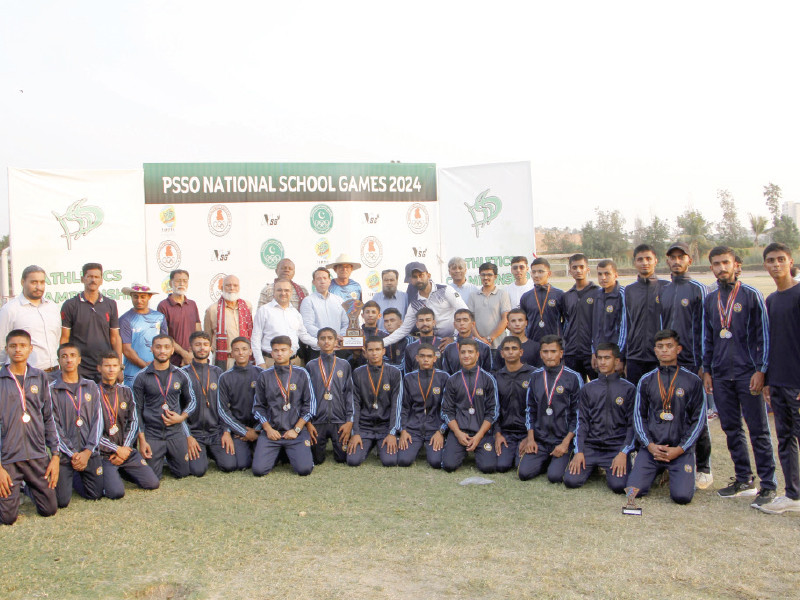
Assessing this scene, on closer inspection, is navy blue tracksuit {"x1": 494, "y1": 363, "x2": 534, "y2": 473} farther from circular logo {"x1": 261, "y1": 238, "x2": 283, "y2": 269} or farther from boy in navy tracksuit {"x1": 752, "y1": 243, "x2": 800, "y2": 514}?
circular logo {"x1": 261, "y1": 238, "x2": 283, "y2": 269}

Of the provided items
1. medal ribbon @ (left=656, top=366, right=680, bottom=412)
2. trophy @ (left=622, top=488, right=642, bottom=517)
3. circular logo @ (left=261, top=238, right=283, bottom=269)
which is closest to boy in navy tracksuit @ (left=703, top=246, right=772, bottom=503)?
medal ribbon @ (left=656, top=366, right=680, bottom=412)

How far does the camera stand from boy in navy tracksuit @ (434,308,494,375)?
7.10m

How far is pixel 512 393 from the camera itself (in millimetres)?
6734

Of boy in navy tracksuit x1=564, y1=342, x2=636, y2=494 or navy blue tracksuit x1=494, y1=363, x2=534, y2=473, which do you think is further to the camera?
navy blue tracksuit x1=494, y1=363, x2=534, y2=473

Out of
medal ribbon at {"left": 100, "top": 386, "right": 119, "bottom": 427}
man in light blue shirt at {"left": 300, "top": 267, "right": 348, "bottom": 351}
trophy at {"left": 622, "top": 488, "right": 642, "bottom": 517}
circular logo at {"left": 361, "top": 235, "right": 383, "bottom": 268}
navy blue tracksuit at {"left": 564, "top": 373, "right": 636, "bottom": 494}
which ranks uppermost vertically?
circular logo at {"left": 361, "top": 235, "right": 383, "bottom": 268}

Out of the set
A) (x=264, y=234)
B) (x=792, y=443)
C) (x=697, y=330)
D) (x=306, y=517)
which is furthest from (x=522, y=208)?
(x=306, y=517)

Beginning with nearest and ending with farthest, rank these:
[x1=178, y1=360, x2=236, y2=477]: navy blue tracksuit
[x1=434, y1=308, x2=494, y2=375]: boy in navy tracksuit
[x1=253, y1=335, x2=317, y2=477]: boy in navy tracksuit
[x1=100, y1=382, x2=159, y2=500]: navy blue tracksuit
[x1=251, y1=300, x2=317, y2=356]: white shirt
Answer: [x1=100, y1=382, x2=159, y2=500]: navy blue tracksuit, [x1=253, y1=335, x2=317, y2=477]: boy in navy tracksuit, [x1=178, y1=360, x2=236, y2=477]: navy blue tracksuit, [x1=434, y1=308, x2=494, y2=375]: boy in navy tracksuit, [x1=251, y1=300, x2=317, y2=356]: white shirt

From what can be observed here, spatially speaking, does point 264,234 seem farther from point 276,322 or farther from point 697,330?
point 697,330

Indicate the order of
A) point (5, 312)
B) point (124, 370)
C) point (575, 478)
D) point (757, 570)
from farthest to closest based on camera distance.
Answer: point (124, 370) → point (5, 312) → point (575, 478) → point (757, 570)

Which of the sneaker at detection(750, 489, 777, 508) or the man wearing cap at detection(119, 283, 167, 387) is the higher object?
the man wearing cap at detection(119, 283, 167, 387)

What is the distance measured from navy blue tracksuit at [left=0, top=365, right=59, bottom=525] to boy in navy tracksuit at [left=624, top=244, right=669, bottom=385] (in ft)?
16.6

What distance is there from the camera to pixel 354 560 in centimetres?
422

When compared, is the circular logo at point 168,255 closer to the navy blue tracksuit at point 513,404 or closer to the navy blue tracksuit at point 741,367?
the navy blue tracksuit at point 513,404

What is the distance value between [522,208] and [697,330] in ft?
14.8
